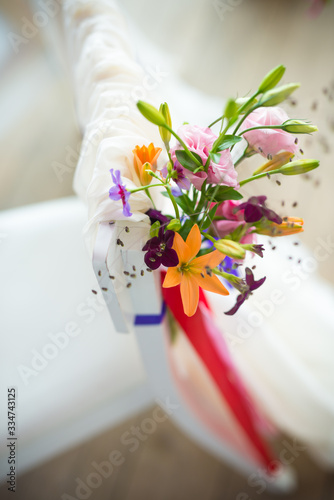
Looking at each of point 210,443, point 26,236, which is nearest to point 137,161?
point 26,236

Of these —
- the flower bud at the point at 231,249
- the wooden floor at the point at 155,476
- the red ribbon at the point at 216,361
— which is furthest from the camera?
the wooden floor at the point at 155,476

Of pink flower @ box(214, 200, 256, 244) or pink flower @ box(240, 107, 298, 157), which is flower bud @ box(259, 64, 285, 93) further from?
pink flower @ box(214, 200, 256, 244)

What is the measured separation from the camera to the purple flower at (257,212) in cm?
46

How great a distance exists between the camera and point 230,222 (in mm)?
509

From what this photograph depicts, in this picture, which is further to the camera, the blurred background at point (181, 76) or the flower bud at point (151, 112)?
the blurred background at point (181, 76)

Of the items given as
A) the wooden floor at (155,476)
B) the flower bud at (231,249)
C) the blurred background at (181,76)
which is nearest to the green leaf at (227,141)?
the flower bud at (231,249)

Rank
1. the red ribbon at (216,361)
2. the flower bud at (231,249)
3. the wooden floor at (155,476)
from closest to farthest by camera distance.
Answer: the flower bud at (231,249), the red ribbon at (216,361), the wooden floor at (155,476)

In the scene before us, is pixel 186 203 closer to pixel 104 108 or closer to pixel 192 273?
pixel 192 273

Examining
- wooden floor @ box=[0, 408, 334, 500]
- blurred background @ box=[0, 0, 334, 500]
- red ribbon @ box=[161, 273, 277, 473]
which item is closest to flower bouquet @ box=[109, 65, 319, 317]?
red ribbon @ box=[161, 273, 277, 473]

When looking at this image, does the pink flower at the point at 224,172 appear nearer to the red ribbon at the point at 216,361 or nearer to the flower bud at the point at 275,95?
the flower bud at the point at 275,95

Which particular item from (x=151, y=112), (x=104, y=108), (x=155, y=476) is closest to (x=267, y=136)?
(x=151, y=112)

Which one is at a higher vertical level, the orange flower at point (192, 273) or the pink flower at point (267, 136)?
the pink flower at point (267, 136)

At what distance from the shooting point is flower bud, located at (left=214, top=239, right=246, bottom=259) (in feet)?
1.40

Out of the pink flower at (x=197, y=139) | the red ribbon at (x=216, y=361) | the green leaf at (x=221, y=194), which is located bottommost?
the red ribbon at (x=216, y=361)
